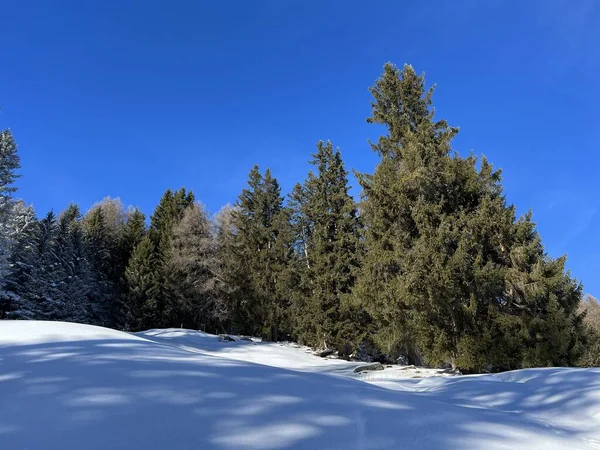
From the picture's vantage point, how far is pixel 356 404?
312 centimetres

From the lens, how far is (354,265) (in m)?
19.3

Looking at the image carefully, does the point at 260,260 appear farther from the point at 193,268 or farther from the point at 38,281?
the point at 38,281

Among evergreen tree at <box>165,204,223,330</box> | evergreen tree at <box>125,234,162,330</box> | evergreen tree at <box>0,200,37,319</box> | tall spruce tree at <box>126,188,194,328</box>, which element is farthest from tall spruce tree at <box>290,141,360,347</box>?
evergreen tree at <box>0,200,37,319</box>

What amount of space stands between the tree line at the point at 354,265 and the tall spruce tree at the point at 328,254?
83 millimetres

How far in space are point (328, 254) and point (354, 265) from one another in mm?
1491

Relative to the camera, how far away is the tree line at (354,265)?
11.0 metres

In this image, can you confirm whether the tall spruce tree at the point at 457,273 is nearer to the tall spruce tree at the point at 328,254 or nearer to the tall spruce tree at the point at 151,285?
the tall spruce tree at the point at 328,254

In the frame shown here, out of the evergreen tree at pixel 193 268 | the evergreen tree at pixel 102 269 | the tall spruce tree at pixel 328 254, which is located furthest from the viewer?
the evergreen tree at pixel 102 269

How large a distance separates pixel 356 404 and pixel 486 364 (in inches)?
387

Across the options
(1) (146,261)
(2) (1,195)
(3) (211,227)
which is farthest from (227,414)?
(1) (146,261)

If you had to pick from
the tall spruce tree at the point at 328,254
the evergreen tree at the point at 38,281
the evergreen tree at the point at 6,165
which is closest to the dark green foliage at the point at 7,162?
the evergreen tree at the point at 6,165

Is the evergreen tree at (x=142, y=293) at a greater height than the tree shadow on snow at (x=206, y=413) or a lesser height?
greater

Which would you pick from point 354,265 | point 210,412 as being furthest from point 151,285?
point 210,412

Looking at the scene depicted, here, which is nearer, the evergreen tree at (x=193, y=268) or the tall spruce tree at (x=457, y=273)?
the tall spruce tree at (x=457, y=273)
